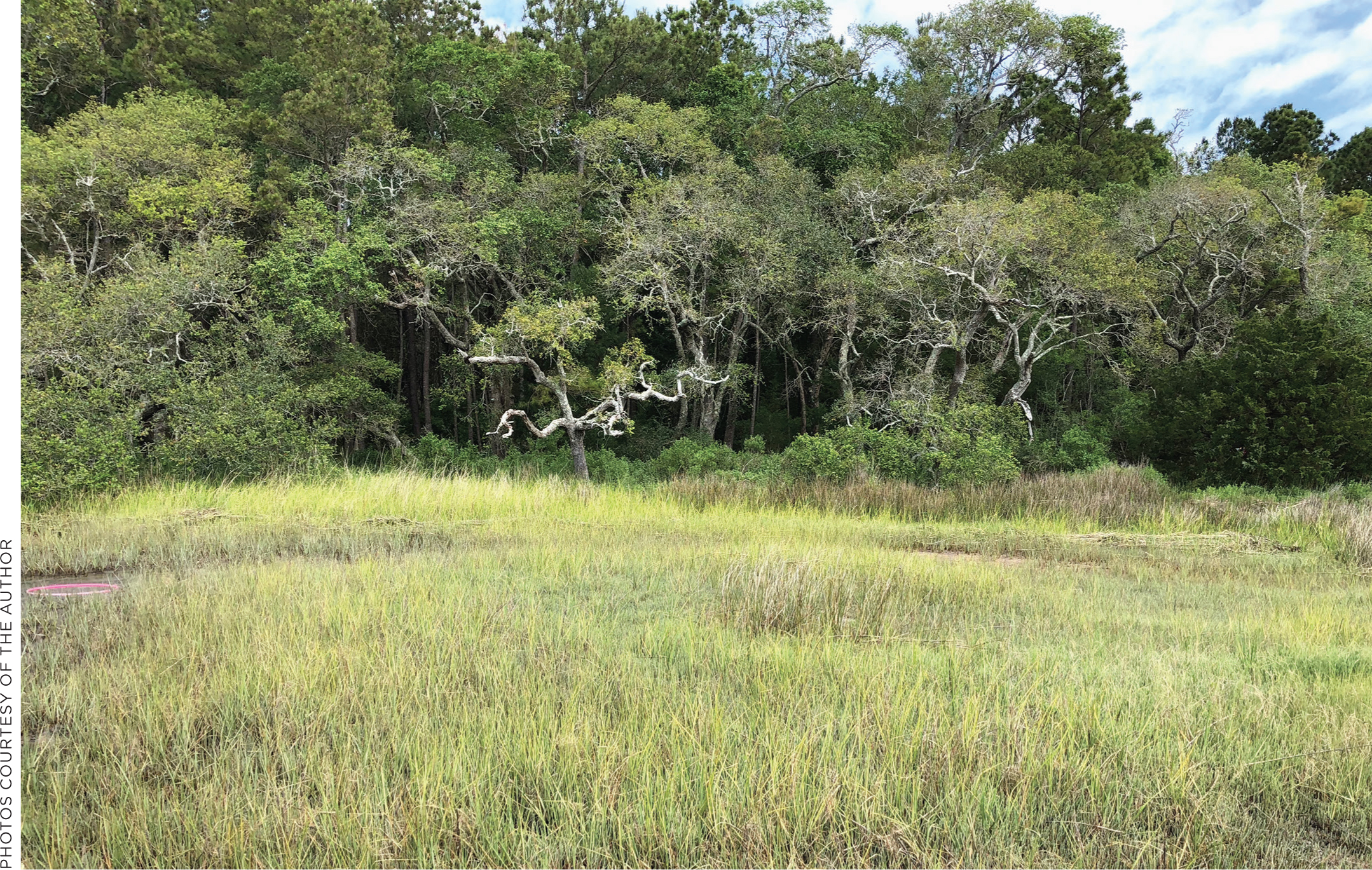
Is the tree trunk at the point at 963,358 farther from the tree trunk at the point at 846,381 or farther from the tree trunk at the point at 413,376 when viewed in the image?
the tree trunk at the point at 413,376

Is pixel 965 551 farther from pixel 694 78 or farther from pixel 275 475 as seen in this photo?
pixel 694 78

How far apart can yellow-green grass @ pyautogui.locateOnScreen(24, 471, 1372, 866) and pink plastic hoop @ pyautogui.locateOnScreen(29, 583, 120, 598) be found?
19 centimetres

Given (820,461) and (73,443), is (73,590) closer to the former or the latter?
(73,443)

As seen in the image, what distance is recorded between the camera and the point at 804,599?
550 cm

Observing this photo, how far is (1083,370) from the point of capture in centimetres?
2483

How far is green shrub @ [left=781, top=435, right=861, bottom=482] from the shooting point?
16031mm

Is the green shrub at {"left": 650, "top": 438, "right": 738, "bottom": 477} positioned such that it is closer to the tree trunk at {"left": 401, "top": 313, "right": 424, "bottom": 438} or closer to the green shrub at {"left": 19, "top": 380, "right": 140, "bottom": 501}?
the tree trunk at {"left": 401, "top": 313, "right": 424, "bottom": 438}

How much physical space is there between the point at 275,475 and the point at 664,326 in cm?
1571

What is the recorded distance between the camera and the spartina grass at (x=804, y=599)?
5.09 meters

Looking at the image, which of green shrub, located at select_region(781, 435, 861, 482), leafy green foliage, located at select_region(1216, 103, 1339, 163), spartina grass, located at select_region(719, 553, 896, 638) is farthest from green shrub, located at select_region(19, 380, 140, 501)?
leafy green foliage, located at select_region(1216, 103, 1339, 163)

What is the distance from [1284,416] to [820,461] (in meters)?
8.62

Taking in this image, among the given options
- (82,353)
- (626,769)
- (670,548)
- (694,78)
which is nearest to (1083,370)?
(694,78)

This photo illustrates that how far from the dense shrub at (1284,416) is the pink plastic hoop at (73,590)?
54.6ft

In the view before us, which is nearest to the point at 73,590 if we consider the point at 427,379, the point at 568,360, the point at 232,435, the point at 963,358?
the point at 232,435
